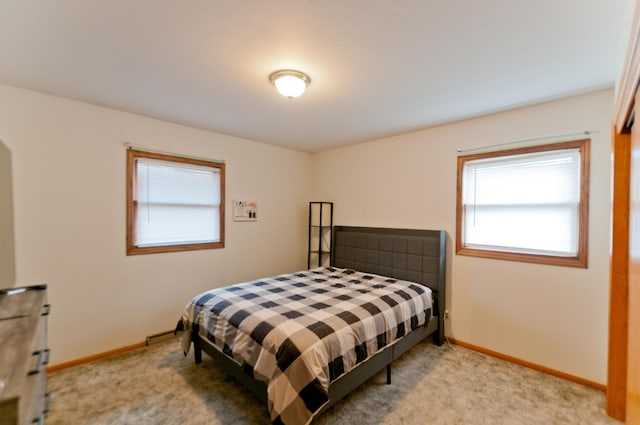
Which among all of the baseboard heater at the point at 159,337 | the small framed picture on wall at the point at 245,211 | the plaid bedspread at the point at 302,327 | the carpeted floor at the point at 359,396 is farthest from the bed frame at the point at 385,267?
the small framed picture on wall at the point at 245,211

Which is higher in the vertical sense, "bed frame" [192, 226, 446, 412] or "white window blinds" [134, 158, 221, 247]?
"white window blinds" [134, 158, 221, 247]

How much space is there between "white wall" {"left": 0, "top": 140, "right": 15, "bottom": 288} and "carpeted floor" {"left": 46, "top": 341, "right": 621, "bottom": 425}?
1.01 metres

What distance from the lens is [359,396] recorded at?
2.25 meters

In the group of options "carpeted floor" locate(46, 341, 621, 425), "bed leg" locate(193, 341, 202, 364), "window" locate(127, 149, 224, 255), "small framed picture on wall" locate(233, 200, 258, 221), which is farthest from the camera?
"small framed picture on wall" locate(233, 200, 258, 221)

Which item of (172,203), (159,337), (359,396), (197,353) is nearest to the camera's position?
(359,396)

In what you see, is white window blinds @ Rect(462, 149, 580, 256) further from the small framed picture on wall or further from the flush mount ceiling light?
the small framed picture on wall

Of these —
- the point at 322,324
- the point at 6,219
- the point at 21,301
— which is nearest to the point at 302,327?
the point at 322,324

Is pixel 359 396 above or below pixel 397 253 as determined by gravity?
below

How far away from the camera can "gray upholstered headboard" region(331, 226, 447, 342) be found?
125 inches

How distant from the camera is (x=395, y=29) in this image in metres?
1.61

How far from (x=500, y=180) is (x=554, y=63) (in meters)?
1.23

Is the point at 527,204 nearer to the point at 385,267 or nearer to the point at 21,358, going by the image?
the point at 385,267

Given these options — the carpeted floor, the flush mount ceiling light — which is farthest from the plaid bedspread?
the flush mount ceiling light

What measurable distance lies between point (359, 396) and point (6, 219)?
3.29 meters
